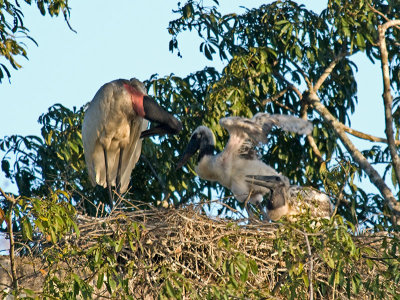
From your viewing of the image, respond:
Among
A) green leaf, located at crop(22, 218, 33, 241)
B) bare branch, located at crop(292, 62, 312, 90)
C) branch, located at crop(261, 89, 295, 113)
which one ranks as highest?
bare branch, located at crop(292, 62, 312, 90)

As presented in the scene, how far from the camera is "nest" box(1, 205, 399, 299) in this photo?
427 centimetres

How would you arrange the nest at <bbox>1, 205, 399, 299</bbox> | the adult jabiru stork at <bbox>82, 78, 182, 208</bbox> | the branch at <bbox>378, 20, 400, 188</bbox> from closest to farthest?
the nest at <bbox>1, 205, 399, 299</bbox> < the branch at <bbox>378, 20, 400, 188</bbox> < the adult jabiru stork at <bbox>82, 78, 182, 208</bbox>

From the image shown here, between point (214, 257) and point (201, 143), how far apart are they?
7.50 feet

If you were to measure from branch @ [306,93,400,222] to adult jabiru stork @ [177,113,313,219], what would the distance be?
1.71 ft

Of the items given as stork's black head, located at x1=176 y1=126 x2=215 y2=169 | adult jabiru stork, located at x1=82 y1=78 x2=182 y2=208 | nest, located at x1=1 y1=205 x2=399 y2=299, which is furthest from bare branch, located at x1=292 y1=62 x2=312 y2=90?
nest, located at x1=1 y1=205 x2=399 y2=299

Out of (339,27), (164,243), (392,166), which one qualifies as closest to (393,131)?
(392,166)

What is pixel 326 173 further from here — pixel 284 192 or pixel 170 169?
pixel 170 169

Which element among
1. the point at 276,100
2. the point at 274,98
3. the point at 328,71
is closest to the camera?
the point at 328,71

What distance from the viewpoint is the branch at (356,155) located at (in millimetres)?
6969

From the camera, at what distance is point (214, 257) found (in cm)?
551

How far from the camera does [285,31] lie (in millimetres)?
7590

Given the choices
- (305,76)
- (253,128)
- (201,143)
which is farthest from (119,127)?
(305,76)

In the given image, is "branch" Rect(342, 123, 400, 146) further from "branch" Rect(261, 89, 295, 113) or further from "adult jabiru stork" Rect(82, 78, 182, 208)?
"adult jabiru stork" Rect(82, 78, 182, 208)

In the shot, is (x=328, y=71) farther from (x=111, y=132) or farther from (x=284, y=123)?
(x=111, y=132)
